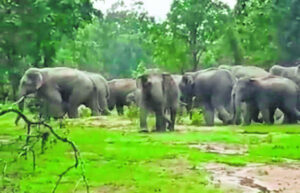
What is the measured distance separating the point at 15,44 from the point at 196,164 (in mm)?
4477

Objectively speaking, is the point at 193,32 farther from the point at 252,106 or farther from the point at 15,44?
the point at 15,44

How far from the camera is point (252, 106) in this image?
74.1 ft

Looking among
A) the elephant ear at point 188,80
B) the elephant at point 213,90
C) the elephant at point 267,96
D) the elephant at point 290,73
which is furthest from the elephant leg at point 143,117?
the elephant at point 290,73

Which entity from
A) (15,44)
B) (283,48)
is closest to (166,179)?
(15,44)

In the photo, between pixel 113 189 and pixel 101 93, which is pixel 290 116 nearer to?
pixel 101 93

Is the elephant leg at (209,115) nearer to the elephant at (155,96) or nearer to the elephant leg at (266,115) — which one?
the elephant leg at (266,115)

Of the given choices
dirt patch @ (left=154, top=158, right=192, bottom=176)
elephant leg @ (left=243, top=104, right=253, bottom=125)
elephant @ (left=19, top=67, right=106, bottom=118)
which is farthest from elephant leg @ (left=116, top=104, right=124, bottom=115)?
dirt patch @ (left=154, top=158, right=192, bottom=176)

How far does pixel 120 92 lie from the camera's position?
33.2 m

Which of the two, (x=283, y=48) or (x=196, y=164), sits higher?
(x=283, y=48)

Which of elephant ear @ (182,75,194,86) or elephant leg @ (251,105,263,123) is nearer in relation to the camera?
elephant leg @ (251,105,263,123)

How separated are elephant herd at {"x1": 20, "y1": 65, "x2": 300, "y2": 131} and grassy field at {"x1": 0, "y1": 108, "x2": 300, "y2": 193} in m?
1.11

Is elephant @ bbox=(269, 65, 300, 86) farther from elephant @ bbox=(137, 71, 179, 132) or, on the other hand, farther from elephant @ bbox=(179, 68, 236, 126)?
elephant @ bbox=(137, 71, 179, 132)

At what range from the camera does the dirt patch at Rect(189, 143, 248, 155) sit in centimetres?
1389

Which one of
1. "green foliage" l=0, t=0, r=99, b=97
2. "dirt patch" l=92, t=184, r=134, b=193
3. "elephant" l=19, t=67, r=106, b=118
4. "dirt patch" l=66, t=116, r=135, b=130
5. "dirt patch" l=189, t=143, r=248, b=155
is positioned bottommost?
"dirt patch" l=92, t=184, r=134, b=193
